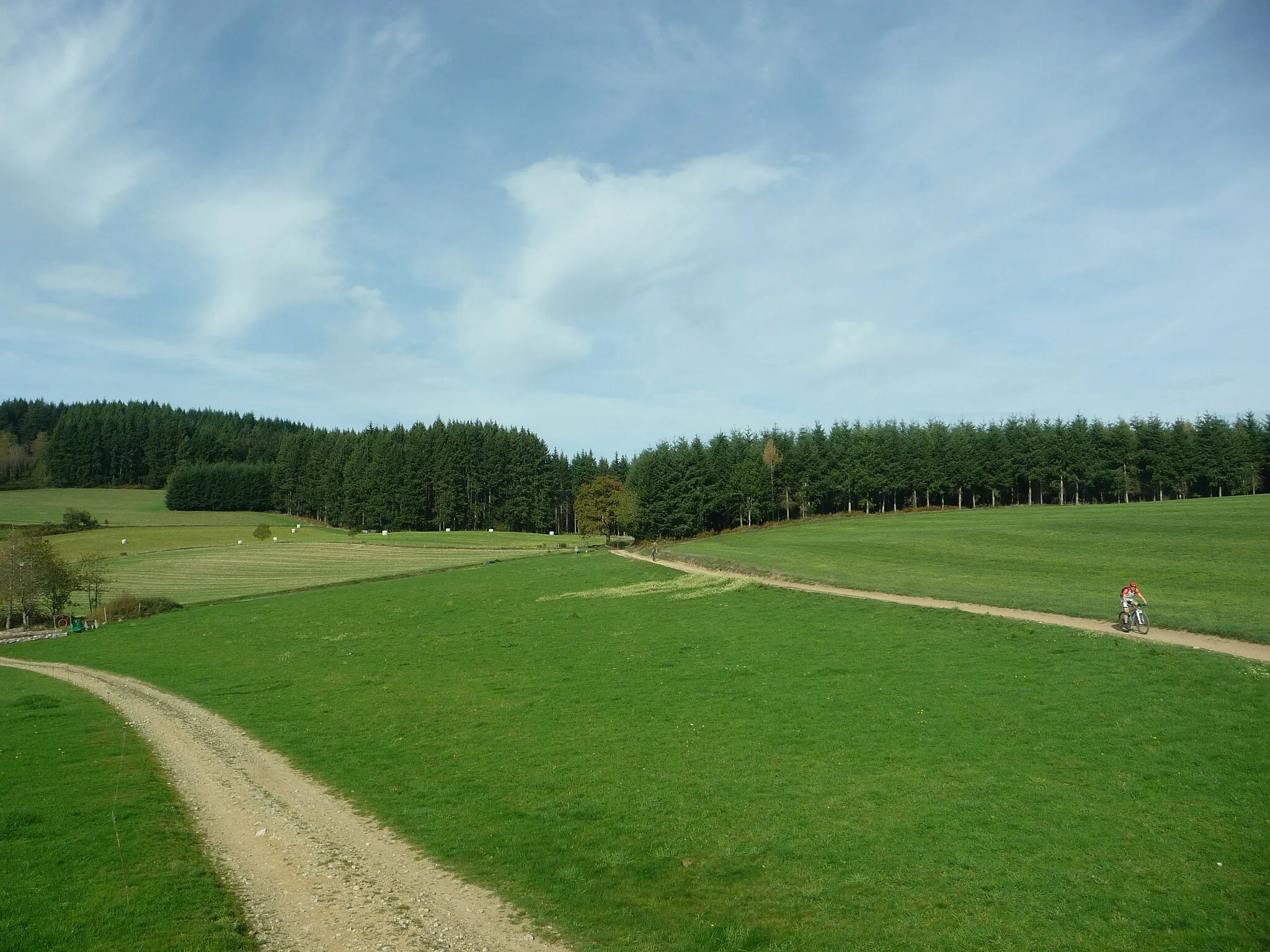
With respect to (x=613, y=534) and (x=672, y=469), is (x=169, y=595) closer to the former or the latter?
(x=672, y=469)

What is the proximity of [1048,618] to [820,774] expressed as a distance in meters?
22.3

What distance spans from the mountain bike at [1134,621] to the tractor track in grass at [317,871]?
2953cm

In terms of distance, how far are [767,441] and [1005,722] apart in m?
107

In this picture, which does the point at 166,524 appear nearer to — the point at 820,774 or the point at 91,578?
the point at 91,578

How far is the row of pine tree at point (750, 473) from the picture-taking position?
115875 mm

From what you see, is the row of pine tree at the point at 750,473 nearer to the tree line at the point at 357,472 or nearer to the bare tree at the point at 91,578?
the tree line at the point at 357,472

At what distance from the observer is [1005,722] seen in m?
21.1

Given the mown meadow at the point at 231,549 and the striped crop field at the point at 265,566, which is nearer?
the striped crop field at the point at 265,566

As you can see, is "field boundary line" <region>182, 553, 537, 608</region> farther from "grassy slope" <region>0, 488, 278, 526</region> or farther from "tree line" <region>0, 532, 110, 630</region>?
"grassy slope" <region>0, 488, 278, 526</region>

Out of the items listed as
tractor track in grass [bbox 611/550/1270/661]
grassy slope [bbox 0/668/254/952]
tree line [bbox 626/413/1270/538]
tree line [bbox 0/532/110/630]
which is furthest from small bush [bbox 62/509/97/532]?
grassy slope [bbox 0/668/254/952]

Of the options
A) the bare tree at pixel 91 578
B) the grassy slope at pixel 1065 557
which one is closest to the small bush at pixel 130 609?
the bare tree at pixel 91 578

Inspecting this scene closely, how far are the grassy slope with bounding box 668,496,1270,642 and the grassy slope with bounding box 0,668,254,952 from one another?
35.1 meters

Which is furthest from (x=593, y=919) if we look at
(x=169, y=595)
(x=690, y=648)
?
(x=169, y=595)

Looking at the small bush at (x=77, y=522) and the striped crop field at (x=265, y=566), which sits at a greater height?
the small bush at (x=77, y=522)
